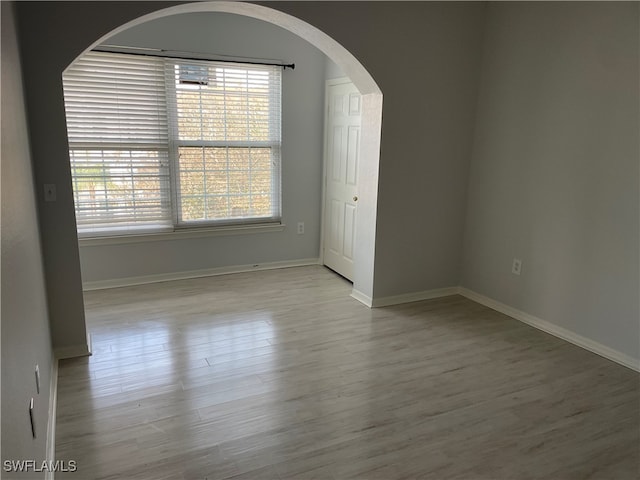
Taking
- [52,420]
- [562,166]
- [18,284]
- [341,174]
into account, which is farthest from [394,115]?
[52,420]

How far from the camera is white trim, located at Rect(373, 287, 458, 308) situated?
3885 mm

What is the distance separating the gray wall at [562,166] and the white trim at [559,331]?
0.15ft

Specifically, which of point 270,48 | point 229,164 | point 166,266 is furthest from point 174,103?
point 166,266

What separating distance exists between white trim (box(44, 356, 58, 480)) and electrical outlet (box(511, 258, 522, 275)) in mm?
3278

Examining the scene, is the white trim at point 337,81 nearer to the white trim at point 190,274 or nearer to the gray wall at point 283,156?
the gray wall at point 283,156

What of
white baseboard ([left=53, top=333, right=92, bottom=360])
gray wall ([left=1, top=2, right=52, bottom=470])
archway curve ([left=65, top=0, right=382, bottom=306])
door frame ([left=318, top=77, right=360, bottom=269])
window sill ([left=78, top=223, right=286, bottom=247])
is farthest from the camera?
door frame ([left=318, top=77, right=360, bottom=269])

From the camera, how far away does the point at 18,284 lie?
161cm

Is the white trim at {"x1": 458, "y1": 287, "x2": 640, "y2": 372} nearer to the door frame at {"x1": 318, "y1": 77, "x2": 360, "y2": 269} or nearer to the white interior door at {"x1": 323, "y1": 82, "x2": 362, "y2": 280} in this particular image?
the white interior door at {"x1": 323, "y1": 82, "x2": 362, "y2": 280}

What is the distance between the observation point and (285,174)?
4785 mm

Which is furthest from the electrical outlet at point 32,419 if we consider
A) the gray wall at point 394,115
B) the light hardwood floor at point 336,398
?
the gray wall at point 394,115

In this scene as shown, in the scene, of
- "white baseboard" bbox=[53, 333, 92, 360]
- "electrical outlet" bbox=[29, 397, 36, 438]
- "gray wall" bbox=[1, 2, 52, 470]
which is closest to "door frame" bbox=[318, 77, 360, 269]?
"white baseboard" bbox=[53, 333, 92, 360]

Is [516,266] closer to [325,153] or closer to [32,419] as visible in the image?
[325,153]

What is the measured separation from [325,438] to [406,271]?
2.00 meters

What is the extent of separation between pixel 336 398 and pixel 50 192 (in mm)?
2044
